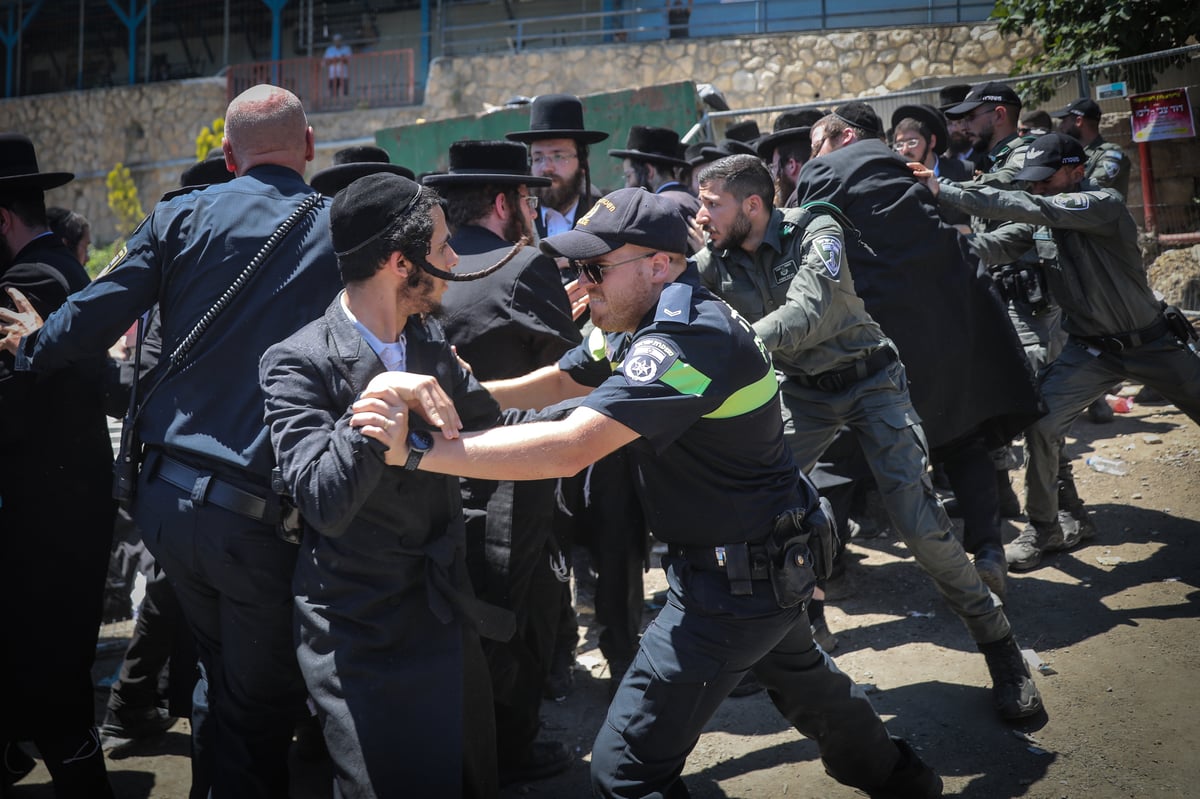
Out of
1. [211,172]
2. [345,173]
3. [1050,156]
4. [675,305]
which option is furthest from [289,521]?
[1050,156]

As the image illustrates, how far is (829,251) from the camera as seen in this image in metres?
4.27

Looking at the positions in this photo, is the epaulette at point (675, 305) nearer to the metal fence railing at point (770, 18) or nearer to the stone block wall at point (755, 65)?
the stone block wall at point (755, 65)

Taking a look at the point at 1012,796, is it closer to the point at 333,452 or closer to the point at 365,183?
the point at 333,452

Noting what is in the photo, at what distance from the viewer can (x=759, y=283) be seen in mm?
4617

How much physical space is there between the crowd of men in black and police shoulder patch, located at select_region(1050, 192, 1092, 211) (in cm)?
23

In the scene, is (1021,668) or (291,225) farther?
(1021,668)

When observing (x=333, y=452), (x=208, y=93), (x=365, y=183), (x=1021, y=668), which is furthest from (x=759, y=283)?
(x=208, y=93)

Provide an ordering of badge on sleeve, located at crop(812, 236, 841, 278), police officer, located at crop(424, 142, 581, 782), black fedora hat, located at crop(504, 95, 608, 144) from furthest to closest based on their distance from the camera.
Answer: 1. black fedora hat, located at crop(504, 95, 608, 144)
2. badge on sleeve, located at crop(812, 236, 841, 278)
3. police officer, located at crop(424, 142, 581, 782)

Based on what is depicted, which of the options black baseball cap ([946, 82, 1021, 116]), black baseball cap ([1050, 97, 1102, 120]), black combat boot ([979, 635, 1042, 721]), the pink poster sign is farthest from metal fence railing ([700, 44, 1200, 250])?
black combat boot ([979, 635, 1042, 721])

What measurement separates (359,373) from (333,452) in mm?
295

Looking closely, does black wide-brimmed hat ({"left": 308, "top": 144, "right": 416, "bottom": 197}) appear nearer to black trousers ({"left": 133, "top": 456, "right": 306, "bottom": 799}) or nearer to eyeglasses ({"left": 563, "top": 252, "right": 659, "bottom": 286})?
eyeglasses ({"left": 563, "top": 252, "right": 659, "bottom": 286})

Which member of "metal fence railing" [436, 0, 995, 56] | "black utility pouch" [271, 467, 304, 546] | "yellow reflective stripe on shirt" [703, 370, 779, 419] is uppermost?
"metal fence railing" [436, 0, 995, 56]

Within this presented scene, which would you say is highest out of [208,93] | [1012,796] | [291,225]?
[208,93]

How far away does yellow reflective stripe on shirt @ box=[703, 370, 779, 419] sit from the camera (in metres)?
2.86
